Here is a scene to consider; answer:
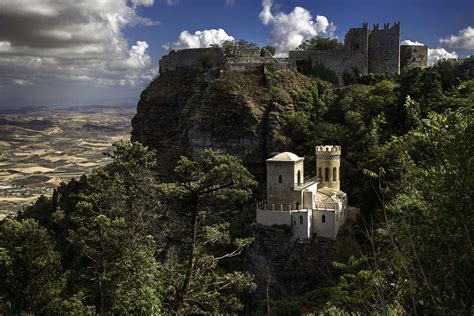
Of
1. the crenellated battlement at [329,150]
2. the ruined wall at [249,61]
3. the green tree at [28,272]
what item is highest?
the ruined wall at [249,61]

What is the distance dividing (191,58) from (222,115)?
14.0 meters

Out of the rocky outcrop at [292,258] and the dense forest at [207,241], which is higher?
the dense forest at [207,241]

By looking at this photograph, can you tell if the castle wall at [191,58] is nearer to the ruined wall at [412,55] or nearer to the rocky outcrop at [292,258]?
the ruined wall at [412,55]

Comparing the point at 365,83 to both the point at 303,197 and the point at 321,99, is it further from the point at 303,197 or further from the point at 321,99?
the point at 303,197

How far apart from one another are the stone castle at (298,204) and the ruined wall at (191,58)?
2673 cm

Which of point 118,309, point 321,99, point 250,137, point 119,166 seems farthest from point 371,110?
point 118,309

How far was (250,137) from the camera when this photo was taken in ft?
161

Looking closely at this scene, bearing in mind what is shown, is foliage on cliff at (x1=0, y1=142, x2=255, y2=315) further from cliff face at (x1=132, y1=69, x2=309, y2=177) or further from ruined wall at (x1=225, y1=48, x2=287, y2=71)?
ruined wall at (x1=225, y1=48, x2=287, y2=71)

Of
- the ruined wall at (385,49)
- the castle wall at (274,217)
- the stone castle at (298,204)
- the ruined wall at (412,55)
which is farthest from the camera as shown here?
the ruined wall at (412,55)

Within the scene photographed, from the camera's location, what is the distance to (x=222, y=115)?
5034cm

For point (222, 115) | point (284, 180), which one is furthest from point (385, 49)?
point (284, 180)

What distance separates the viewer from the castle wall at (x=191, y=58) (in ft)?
193

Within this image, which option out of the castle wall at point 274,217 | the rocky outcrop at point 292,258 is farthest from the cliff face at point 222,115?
the rocky outcrop at point 292,258

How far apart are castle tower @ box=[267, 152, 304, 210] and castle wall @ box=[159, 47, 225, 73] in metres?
26.5
